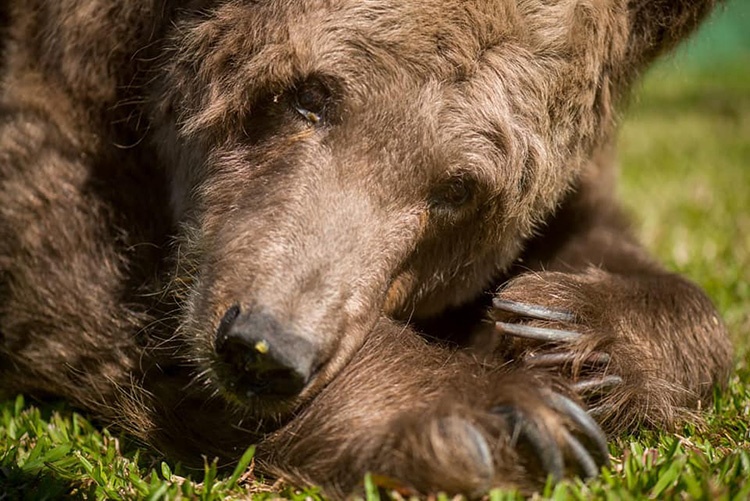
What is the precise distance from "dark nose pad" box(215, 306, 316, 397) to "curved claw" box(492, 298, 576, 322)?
2.70 ft

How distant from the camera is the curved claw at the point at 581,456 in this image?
8.81ft

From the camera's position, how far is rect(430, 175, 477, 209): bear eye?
314 cm

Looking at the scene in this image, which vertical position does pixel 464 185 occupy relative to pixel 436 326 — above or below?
above

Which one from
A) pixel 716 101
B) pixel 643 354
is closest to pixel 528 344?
pixel 643 354

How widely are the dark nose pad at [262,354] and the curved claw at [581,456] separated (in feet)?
2.45

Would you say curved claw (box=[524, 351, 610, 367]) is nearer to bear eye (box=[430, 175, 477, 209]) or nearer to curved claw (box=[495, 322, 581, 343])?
curved claw (box=[495, 322, 581, 343])

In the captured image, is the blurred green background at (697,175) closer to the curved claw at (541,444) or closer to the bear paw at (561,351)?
the bear paw at (561,351)

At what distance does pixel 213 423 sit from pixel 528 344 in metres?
1.06

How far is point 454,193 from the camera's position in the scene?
3186 millimetres

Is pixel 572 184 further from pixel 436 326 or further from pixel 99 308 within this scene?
pixel 99 308

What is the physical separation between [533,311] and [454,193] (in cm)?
47

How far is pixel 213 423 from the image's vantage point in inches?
124

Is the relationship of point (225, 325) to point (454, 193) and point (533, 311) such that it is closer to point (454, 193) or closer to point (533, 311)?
point (454, 193)

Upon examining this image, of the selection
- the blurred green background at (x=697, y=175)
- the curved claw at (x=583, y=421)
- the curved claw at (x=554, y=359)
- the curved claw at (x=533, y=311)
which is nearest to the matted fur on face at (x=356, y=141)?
the curved claw at (x=533, y=311)
